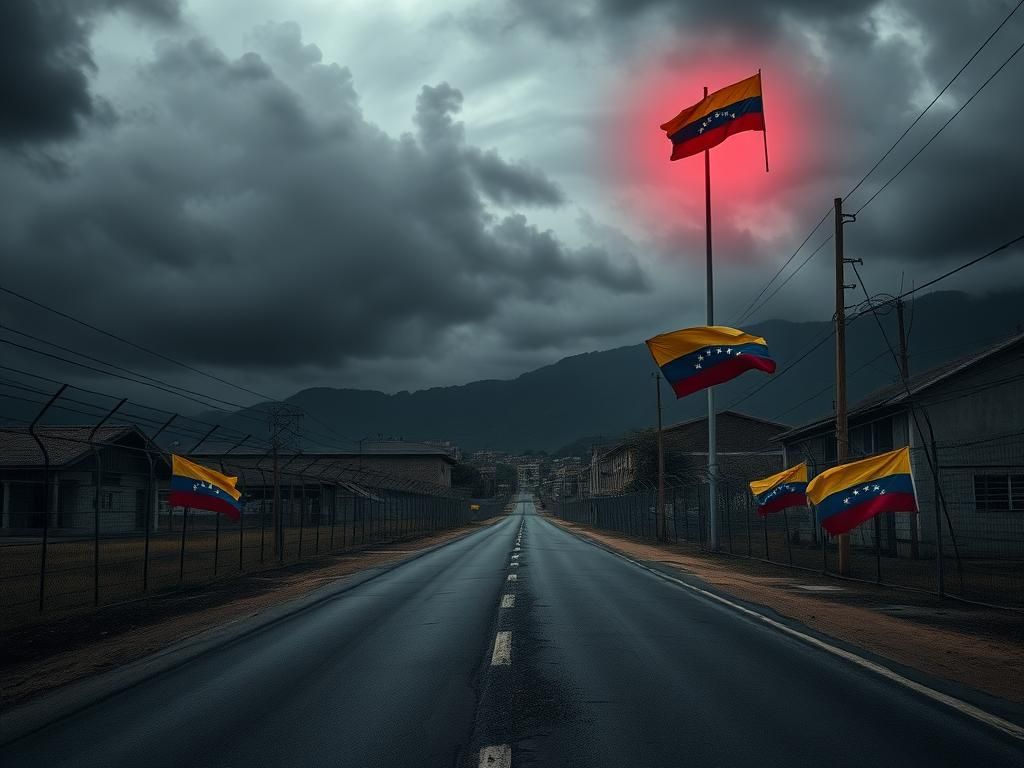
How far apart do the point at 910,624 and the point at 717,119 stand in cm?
2190

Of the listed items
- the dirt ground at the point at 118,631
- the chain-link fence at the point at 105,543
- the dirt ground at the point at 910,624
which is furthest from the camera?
the chain-link fence at the point at 105,543

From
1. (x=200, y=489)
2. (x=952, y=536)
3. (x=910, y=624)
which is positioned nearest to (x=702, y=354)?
(x=952, y=536)

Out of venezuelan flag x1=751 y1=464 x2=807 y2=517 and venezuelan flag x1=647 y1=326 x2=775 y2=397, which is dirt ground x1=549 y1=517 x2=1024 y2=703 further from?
venezuelan flag x1=647 y1=326 x2=775 y2=397

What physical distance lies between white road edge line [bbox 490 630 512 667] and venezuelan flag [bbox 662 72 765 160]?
23486 mm

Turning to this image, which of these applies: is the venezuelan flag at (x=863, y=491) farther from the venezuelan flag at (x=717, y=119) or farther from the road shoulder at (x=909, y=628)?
the venezuelan flag at (x=717, y=119)

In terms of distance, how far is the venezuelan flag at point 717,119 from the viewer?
1133 inches

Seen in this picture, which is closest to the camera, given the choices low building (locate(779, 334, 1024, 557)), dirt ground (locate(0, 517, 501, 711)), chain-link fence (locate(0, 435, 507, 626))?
dirt ground (locate(0, 517, 501, 711))

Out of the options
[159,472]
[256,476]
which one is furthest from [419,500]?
[159,472]

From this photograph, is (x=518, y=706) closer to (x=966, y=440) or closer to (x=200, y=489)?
(x=200, y=489)

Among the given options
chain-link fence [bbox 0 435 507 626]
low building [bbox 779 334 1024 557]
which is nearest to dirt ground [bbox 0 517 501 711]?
chain-link fence [bbox 0 435 507 626]

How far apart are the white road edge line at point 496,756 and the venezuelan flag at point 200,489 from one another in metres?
14.0

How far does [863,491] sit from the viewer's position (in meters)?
16.9

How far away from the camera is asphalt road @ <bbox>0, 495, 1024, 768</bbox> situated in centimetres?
560

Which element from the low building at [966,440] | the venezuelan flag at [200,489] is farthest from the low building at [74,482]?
the low building at [966,440]
